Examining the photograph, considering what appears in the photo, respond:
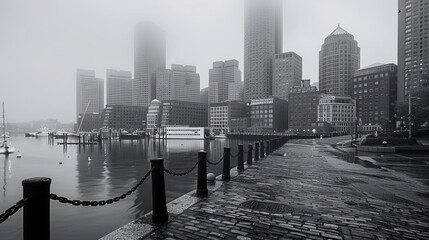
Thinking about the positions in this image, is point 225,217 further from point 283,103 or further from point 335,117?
point 283,103

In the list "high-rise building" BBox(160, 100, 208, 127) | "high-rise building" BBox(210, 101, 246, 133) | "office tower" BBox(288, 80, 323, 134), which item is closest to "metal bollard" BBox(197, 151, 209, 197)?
"office tower" BBox(288, 80, 323, 134)

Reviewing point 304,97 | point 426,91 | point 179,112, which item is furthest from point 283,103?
point 426,91

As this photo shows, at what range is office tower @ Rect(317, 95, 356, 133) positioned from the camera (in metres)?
150

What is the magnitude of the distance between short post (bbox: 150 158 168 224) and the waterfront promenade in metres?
0.25

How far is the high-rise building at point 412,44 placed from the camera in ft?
461

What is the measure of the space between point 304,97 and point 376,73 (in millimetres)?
46244

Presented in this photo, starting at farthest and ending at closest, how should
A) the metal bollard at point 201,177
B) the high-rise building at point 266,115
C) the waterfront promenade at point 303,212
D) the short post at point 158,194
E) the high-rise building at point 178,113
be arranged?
the high-rise building at point 178,113 < the high-rise building at point 266,115 < the metal bollard at point 201,177 < the short post at point 158,194 < the waterfront promenade at point 303,212

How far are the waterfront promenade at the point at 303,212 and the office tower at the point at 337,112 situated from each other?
151 metres

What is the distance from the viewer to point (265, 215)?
618cm

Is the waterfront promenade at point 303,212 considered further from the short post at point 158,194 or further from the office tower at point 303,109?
the office tower at point 303,109

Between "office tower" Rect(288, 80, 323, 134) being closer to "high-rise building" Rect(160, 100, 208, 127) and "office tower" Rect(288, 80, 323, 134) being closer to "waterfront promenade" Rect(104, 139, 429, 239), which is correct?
"high-rise building" Rect(160, 100, 208, 127)

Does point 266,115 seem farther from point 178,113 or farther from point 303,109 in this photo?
point 178,113

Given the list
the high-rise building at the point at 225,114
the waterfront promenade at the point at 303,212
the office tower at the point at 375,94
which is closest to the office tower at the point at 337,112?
the office tower at the point at 375,94

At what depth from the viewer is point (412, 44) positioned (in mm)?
146500
